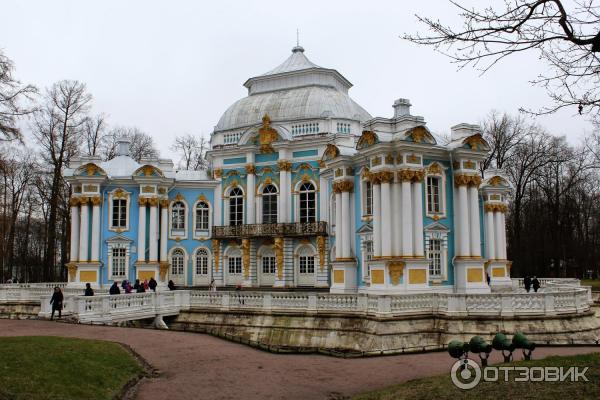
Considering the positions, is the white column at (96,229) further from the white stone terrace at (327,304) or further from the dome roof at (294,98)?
the dome roof at (294,98)

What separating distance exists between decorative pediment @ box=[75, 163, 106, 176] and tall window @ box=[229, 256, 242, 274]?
830cm

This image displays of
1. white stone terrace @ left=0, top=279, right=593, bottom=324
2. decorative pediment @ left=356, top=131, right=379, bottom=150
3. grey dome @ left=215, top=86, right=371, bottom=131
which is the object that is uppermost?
grey dome @ left=215, top=86, right=371, bottom=131

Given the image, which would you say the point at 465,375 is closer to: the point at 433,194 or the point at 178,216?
the point at 433,194

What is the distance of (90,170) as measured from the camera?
2911cm

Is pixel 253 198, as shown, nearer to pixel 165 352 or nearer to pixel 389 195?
pixel 389 195

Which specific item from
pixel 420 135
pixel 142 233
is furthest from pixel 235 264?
pixel 420 135

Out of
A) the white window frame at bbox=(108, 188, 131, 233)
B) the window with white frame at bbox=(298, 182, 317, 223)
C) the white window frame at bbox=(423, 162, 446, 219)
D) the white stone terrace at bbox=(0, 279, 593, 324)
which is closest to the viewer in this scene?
the white stone terrace at bbox=(0, 279, 593, 324)

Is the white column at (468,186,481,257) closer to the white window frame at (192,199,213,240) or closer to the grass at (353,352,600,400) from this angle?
the grass at (353,352,600,400)

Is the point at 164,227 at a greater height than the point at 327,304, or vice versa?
the point at 164,227

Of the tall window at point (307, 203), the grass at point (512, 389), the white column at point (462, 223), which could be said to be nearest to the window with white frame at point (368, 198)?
the white column at point (462, 223)

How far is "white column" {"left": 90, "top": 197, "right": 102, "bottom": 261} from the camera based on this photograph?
29000 millimetres

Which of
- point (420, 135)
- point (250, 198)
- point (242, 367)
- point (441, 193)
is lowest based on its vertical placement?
point (242, 367)

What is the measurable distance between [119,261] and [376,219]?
1505 centimetres

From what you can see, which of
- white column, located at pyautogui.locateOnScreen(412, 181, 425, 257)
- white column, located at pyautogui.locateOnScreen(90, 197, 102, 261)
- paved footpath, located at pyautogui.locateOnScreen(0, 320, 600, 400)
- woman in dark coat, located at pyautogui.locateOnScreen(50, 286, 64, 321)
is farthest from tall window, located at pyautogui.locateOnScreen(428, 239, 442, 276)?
white column, located at pyautogui.locateOnScreen(90, 197, 102, 261)
